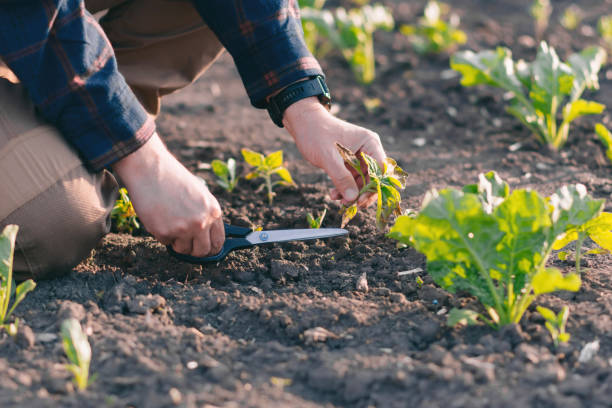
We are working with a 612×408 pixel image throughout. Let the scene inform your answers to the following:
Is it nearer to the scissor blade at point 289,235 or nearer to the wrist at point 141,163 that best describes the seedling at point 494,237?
the scissor blade at point 289,235

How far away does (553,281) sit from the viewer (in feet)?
4.81

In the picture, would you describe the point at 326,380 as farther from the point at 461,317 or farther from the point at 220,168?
the point at 220,168

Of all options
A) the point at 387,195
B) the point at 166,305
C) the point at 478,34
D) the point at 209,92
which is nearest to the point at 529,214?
the point at 387,195

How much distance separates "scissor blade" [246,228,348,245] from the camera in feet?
6.67

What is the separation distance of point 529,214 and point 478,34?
3.69 m

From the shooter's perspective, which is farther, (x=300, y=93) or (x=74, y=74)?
(x=300, y=93)

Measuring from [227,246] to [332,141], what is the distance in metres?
0.50

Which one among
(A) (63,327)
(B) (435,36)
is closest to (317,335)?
(A) (63,327)

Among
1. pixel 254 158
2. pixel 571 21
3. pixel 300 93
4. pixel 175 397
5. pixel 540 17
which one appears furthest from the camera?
pixel 571 21

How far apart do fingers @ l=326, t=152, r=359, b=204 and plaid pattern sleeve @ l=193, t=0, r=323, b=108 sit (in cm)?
36

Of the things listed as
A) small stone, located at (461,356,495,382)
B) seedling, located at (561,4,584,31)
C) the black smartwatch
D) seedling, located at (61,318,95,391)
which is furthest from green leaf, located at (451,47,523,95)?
seedling, located at (561,4,584,31)

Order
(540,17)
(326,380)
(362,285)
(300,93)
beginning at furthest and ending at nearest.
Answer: (540,17)
(300,93)
(362,285)
(326,380)

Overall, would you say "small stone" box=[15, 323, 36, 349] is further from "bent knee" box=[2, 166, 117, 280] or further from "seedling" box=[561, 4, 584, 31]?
"seedling" box=[561, 4, 584, 31]

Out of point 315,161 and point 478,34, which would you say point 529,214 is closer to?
point 315,161
